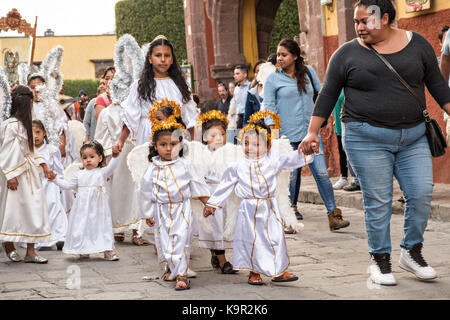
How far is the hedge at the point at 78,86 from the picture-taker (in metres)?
51.2

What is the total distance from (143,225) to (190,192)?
30.2 inches

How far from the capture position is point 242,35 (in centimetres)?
1838

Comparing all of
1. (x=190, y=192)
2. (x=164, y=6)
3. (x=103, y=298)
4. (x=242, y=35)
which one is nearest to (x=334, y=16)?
(x=242, y=35)

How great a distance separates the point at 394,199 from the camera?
927 centimetres

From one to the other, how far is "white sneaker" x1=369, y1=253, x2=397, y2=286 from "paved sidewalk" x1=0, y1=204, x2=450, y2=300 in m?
0.07

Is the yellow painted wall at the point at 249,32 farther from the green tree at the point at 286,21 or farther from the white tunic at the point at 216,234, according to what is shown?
the white tunic at the point at 216,234

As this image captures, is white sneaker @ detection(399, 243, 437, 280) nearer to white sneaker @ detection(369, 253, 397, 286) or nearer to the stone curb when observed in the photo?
white sneaker @ detection(369, 253, 397, 286)

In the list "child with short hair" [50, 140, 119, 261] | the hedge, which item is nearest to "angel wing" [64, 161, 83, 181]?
"child with short hair" [50, 140, 119, 261]

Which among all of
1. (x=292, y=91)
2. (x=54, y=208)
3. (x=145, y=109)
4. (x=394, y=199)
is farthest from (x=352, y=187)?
(x=54, y=208)

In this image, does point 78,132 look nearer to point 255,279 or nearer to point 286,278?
point 255,279

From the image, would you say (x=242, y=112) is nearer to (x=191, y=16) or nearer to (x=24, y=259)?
(x=24, y=259)

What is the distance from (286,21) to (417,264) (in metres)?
24.4

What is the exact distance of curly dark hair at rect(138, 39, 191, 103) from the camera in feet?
23.5
